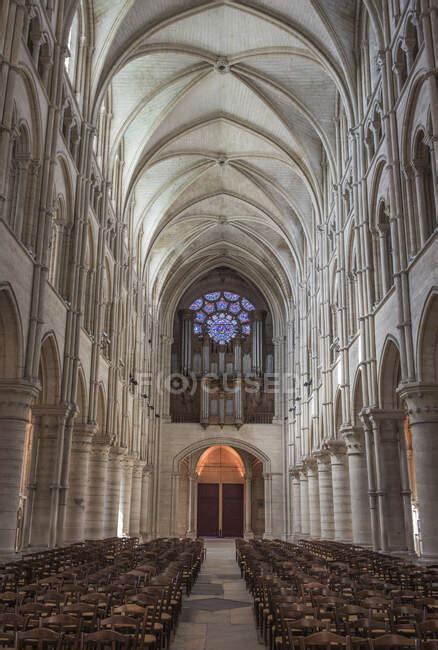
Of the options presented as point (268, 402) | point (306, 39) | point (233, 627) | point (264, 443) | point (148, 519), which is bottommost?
point (233, 627)

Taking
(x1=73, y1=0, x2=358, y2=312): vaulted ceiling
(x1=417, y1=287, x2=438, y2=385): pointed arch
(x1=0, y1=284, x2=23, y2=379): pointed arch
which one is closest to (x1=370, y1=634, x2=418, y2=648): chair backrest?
(x1=417, y1=287, x2=438, y2=385): pointed arch

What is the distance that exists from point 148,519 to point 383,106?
31.8 metres

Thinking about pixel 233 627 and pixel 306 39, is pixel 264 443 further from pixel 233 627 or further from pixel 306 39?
pixel 233 627

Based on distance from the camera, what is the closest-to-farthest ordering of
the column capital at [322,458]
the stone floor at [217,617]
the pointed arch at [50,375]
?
the stone floor at [217,617] < the pointed arch at [50,375] < the column capital at [322,458]

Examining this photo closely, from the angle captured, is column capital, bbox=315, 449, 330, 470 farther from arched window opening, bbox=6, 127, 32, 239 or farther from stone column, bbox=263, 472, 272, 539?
arched window opening, bbox=6, 127, 32, 239

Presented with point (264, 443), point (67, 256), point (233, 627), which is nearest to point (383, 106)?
point (67, 256)

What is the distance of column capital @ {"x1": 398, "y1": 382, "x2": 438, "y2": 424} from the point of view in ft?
55.3

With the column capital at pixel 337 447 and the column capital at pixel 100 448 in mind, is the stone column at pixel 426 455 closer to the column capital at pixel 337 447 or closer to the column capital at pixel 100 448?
the column capital at pixel 337 447

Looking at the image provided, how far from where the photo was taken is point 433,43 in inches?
643

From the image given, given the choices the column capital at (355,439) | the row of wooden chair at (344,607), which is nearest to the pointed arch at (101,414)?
the column capital at (355,439)

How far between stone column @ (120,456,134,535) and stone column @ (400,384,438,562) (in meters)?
21.2

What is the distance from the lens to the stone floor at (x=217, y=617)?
432 inches

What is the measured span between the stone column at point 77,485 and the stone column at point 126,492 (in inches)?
431

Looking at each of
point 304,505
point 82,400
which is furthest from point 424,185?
point 304,505
